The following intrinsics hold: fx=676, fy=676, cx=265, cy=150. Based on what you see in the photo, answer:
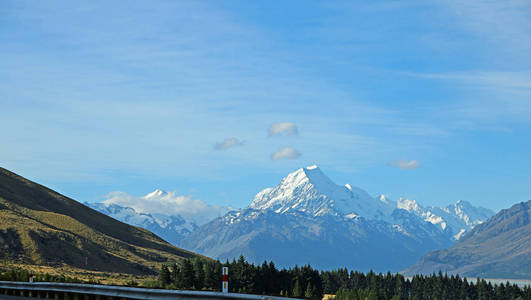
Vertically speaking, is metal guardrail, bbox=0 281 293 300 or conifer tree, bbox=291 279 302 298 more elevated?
conifer tree, bbox=291 279 302 298

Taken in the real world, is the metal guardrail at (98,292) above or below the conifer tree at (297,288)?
below

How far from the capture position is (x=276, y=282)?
630 ft

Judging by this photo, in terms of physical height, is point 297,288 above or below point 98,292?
above

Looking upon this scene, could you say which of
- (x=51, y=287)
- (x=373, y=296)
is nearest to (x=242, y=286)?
(x=373, y=296)

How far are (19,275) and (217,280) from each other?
114 m

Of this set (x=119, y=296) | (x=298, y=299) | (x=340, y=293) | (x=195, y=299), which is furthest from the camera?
(x=340, y=293)

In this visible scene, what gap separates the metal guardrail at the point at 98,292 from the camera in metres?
21.8

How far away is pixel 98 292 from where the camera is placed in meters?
28.2

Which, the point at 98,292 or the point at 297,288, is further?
the point at 297,288

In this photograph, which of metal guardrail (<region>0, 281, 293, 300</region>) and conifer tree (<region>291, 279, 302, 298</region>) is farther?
conifer tree (<region>291, 279, 302, 298</region>)

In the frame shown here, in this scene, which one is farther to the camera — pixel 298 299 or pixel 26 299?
pixel 26 299

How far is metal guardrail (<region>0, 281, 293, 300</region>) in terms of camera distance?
21.8 metres

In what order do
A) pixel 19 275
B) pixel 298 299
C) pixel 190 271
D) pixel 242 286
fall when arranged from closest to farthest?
pixel 298 299 → pixel 19 275 → pixel 190 271 → pixel 242 286

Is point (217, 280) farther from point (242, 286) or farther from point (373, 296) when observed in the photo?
point (373, 296)
